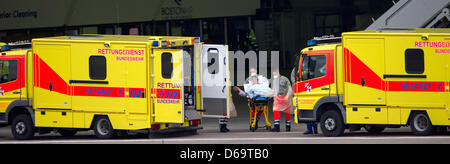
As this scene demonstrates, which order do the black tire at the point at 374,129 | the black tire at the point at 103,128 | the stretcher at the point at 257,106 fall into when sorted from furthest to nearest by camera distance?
the stretcher at the point at 257,106
the black tire at the point at 374,129
the black tire at the point at 103,128

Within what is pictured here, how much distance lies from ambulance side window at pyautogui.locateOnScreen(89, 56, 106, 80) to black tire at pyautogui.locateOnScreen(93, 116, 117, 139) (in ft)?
3.09

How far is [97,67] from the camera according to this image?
16.8m

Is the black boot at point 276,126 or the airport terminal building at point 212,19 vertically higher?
the airport terminal building at point 212,19

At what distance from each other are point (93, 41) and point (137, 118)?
1.97 meters

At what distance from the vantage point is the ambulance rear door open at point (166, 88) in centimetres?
1642

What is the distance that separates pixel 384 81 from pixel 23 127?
8.41 metres

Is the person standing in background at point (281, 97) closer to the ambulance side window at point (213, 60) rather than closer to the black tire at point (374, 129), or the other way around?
the ambulance side window at point (213, 60)

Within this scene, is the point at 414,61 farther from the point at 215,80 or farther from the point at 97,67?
the point at 97,67

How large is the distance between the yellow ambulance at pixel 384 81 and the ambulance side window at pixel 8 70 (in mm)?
7097

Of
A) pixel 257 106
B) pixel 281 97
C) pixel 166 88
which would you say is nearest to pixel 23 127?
pixel 166 88

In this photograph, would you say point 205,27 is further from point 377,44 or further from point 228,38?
point 377,44

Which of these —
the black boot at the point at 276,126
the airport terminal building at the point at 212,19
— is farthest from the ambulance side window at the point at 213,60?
the airport terminal building at the point at 212,19

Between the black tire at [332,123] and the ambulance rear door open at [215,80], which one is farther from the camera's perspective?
the ambulance rear door open at [215,80]

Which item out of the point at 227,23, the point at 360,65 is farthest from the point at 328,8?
the point at 360,65
